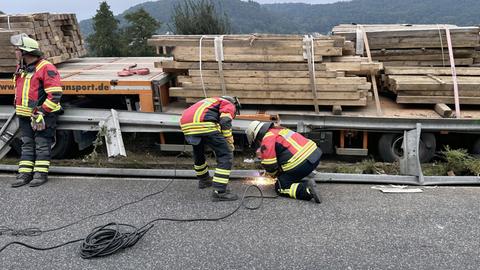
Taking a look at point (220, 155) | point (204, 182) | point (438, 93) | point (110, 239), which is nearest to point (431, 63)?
point (438, 93)

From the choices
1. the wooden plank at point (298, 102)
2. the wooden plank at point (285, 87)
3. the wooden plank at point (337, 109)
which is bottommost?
→ the wooden plank at point (337, 109)

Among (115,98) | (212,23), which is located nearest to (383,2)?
(212,23)

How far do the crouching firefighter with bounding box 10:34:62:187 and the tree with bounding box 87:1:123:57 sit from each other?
16.1 metres

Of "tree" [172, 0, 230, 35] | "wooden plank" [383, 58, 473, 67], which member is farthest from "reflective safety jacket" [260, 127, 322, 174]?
"tree" [172, 0, 230, 35]

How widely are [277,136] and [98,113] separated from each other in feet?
9.22

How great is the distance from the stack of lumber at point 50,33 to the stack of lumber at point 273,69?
2320 mm

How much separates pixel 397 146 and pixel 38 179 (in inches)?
210

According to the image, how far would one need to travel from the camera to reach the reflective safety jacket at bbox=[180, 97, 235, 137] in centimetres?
510

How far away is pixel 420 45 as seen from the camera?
7.15 metres

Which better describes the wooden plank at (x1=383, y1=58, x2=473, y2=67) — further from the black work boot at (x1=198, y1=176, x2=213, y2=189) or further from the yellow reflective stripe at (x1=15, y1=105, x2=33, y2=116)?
the yellow reflective stripe at (x1=15, y1=105, x2=33, y2=116)

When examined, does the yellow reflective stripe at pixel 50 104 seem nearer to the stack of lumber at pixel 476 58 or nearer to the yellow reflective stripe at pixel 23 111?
the yellow reflective stripe at pixel 23 111

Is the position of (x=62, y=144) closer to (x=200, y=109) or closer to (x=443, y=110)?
(x=200, y=109)

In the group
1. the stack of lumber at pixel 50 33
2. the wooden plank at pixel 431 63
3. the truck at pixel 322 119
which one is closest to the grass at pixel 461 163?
the truck at pixel 322 119

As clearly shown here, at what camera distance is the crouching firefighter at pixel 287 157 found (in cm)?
513
